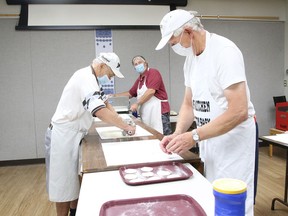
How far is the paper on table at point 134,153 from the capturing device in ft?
4.29

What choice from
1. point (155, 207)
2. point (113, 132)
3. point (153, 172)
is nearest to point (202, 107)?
point (153, 172)

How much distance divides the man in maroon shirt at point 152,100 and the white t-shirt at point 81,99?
1463 millimetres

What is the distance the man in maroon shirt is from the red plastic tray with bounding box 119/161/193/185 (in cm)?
211

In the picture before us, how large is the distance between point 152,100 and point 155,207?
2.57 meters

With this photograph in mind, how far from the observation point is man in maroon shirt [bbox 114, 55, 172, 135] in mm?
3324

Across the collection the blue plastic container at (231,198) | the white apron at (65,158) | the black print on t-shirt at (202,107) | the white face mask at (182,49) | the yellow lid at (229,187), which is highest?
the white face mask at (182,49)

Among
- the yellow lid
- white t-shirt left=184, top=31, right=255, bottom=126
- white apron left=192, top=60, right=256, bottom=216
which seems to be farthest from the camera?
white apron left=192, top=60, right=256, bottom=216

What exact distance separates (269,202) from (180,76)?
2.29m

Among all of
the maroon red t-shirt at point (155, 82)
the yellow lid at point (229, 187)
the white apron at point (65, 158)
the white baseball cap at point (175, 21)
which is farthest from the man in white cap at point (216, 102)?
the maroon red t-shirt at point (155, 82)

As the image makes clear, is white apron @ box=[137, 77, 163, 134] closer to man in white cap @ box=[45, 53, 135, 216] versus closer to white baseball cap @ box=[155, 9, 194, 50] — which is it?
man in white cap @ box=[45, 53, 135, 216]

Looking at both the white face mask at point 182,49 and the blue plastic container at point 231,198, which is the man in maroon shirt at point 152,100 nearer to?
the white face mask at point 182,49

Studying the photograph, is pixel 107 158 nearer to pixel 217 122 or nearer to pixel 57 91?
pixel 217 122

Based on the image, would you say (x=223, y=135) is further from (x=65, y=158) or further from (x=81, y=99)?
(x=65, y=158)

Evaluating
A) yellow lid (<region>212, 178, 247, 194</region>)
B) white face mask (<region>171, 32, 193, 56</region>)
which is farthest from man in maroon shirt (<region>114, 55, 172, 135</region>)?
yellow lid (<region>212, 178, 247, 194</region>)
